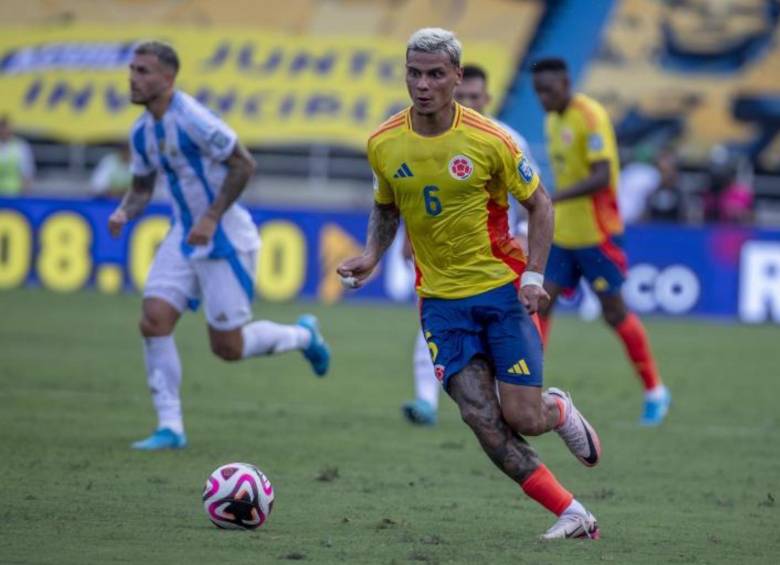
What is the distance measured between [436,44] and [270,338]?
4.14 meters

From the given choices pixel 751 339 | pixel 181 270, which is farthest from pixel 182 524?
pixel 751 339

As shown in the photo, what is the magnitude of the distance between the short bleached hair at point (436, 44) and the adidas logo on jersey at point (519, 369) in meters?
1.36

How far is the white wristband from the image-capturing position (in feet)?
23.5

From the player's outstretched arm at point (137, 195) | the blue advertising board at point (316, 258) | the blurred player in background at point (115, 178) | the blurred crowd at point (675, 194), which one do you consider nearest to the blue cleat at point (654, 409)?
the player's outstretched arm at point (137, 195)

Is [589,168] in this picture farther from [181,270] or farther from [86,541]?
[86,541]

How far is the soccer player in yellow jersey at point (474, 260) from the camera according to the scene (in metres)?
7.28

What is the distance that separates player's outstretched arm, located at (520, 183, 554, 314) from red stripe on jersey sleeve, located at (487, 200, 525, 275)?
6.9 inches

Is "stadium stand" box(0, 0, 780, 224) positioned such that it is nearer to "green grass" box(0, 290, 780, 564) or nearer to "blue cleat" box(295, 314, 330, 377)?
"green grass" box(0, 290, 780, 564)

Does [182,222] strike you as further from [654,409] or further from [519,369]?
[654,409]

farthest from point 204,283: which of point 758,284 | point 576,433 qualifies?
point 758,284

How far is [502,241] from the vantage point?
7613 millimetres

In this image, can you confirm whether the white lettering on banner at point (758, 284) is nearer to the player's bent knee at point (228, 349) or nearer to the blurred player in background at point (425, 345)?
the blurred player in background at point (425, 345)

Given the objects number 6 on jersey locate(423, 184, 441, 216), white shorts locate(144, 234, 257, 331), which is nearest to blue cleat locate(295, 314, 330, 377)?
white shorts locate(144, 234, 257, 331)

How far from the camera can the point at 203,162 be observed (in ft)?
33.8
